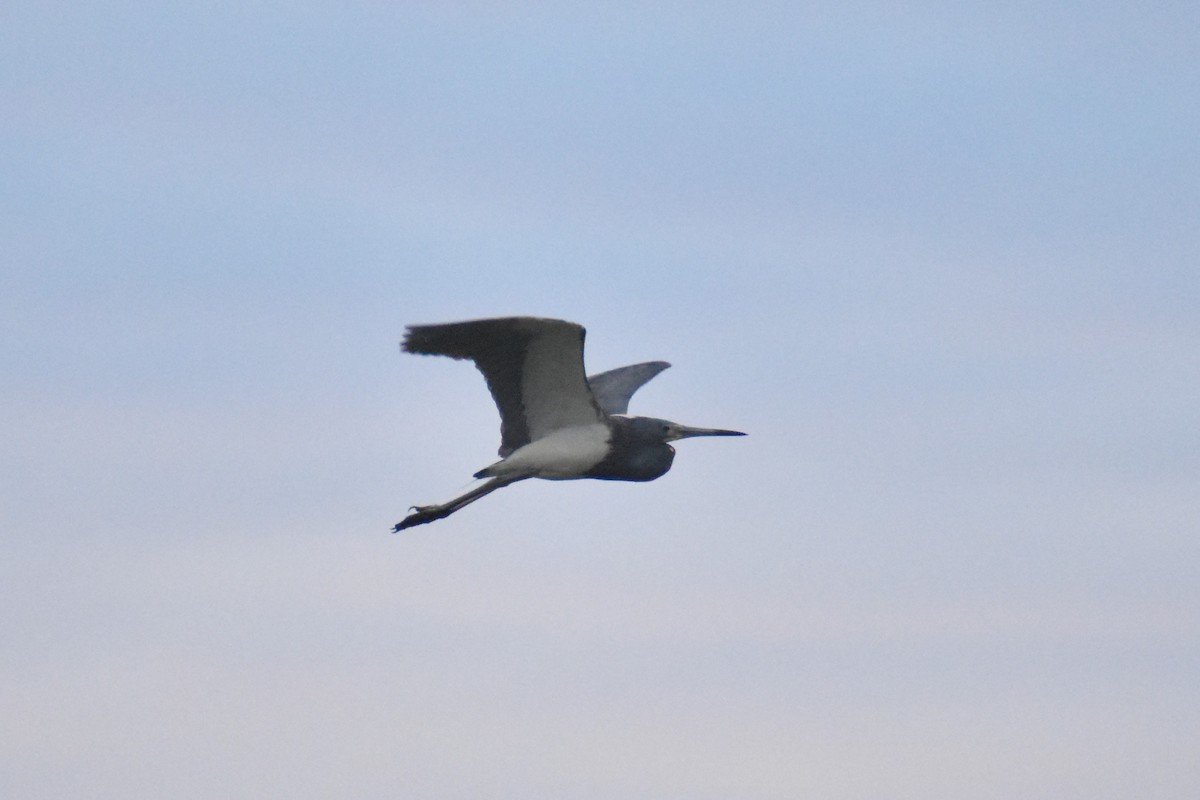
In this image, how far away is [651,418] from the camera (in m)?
21.5

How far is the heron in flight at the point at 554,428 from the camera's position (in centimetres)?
1988

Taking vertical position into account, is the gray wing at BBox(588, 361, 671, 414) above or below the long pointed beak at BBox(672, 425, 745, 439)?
above

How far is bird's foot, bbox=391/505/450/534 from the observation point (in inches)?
830

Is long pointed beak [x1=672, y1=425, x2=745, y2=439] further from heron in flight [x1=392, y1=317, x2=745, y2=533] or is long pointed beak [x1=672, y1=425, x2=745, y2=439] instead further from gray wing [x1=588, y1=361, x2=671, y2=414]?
gray wing [x1=588, y1=361, x2=671, y2=414]

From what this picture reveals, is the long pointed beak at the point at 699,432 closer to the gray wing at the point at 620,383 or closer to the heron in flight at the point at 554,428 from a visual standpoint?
the heron in flight at the point at 554,428

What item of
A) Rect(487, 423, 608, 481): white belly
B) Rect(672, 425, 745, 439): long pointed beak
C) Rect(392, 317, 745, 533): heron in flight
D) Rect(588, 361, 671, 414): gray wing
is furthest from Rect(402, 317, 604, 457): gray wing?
Rect(588, 361, 671, 414): gray wing

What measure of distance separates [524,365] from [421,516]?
2.37m

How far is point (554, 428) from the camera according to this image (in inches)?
826

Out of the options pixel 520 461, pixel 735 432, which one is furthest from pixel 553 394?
pixel 735 432

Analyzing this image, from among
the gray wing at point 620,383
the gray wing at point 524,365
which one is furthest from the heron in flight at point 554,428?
the gray wing at point 620,383

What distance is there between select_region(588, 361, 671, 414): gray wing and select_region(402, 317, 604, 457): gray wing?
101 inches

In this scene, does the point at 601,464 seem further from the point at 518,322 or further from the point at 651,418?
the point at 518,322

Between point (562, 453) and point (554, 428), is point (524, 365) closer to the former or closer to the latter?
point (554, 428)

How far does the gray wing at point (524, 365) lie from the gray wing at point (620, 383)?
2562mm
